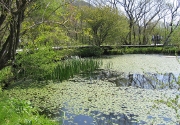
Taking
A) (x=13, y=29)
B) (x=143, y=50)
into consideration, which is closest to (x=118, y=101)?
(x=13, y=29)

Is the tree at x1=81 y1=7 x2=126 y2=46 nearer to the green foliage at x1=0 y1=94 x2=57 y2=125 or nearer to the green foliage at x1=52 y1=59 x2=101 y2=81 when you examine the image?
the green foliage at x1=52 y1=59 x2=101 y2=81

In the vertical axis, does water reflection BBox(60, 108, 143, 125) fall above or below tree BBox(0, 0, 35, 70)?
below

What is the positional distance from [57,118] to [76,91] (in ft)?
7.17

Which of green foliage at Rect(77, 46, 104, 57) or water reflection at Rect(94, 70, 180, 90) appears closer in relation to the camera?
water reflection at Rect(94, 70, 180, 90)

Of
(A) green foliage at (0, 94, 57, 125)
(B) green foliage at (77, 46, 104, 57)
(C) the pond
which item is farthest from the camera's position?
(B) green foliage at (77, 46, 104, 57)

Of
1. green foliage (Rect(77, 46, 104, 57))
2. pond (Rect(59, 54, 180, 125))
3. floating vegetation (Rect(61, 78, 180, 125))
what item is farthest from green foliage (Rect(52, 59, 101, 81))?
green foliage (Rect(77, 46, 104, 57))

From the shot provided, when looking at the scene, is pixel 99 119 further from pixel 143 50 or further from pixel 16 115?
pixel 143 50

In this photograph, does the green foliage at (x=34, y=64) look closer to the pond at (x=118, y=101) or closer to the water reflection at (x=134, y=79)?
the pond at (x=118, y=101)

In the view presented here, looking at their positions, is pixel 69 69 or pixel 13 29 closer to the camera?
pixel 13 29

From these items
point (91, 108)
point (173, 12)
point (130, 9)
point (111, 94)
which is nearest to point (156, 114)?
point (91, 108)

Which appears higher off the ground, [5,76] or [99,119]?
[5,76]

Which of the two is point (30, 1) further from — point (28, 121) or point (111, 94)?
point (111, 94)

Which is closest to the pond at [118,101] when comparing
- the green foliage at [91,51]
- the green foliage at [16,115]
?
the green foliage at [16,115]

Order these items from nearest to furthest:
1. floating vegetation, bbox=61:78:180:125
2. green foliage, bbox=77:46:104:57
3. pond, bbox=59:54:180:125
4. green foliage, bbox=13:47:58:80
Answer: pond, bbox=59:54:180:125 < floating vegetation, bbox=61:78:180:125 < green foliage, bbox=13:47:58:80 < green foliage, bbox=77:46:104:57
